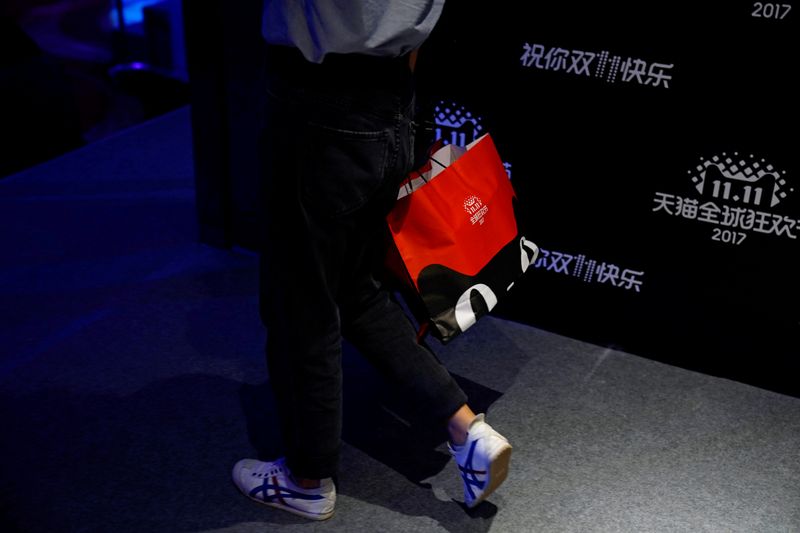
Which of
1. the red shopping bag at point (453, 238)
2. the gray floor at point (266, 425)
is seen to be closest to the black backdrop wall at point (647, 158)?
the gray floor at point (266, 425)

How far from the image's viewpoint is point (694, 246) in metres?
2.41

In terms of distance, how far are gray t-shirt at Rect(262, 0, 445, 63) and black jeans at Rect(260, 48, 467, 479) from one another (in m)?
0.05

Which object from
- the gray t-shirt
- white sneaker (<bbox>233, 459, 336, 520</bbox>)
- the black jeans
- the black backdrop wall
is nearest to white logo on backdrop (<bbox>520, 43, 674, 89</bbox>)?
the black backdrop wall

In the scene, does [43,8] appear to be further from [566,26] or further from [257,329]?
[566,26]

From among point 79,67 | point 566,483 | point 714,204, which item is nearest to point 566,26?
point 714,204

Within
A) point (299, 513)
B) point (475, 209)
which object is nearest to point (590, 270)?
point (475, 209)

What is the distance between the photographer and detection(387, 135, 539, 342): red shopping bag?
1759 millimetres

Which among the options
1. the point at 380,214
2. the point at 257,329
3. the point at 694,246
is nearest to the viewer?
the point at 380,214

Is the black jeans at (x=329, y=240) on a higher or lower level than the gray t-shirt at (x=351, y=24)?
lower

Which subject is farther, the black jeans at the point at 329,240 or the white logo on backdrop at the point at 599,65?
the white logo on backdrop at the point at 599,65

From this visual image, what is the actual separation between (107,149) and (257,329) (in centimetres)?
177

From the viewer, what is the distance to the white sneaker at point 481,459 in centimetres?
181

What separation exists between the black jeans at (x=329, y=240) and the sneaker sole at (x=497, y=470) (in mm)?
143

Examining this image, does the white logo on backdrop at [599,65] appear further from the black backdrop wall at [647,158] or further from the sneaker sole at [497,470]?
the sneaker sole at [497,470]
